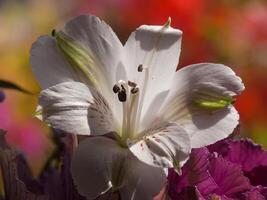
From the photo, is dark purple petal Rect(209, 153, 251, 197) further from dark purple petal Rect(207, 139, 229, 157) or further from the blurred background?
the blurred background

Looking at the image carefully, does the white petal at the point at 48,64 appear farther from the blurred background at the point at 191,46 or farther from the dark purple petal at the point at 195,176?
the blurred background at the point at 191,46

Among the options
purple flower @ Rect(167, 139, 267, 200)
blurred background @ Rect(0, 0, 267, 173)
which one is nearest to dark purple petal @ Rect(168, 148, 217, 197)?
purple flower @ Rect(167, 139, 267, 200)

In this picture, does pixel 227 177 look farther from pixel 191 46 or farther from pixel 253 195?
pixel 191 46

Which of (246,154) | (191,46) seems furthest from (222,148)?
(191,46)

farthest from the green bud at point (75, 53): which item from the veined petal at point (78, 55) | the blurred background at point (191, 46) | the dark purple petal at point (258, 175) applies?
the blurred background at point (191, 46)

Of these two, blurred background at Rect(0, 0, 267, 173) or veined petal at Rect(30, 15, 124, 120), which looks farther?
blurred background at Rect(0, 0, 267, 173)
